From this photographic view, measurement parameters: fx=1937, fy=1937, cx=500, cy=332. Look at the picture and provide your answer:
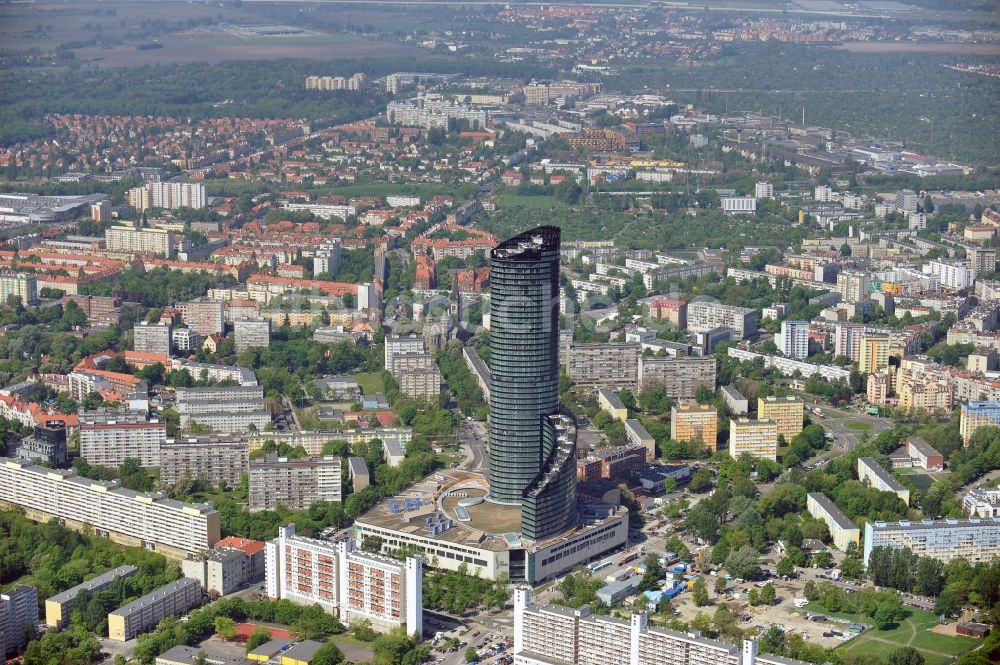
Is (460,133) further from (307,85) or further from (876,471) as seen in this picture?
(876,471)

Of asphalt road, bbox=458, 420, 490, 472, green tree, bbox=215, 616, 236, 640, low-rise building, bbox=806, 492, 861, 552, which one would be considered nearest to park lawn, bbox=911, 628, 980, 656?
low-rise building, bbox=806, 492, 861, 552

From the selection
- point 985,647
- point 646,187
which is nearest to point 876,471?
point 985,647

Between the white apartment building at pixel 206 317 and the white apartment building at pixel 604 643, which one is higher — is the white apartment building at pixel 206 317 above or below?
below

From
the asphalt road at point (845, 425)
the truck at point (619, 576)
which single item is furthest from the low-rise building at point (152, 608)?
the asphalt road at point (845, 425)

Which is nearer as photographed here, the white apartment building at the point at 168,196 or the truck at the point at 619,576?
the truck at the point at 619,576

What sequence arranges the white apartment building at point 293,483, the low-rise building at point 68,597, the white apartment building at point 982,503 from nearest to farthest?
the low-rise building at point 68,597 < the white apartment building at point 982,503 < the white apartment building at point 293,483

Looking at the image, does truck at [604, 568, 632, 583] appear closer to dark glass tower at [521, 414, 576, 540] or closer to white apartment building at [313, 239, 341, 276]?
dark glass tower at [521, 414, 576, 540]

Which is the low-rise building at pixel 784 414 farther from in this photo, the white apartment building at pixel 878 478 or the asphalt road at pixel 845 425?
the white apartment building at pixel 878 478
